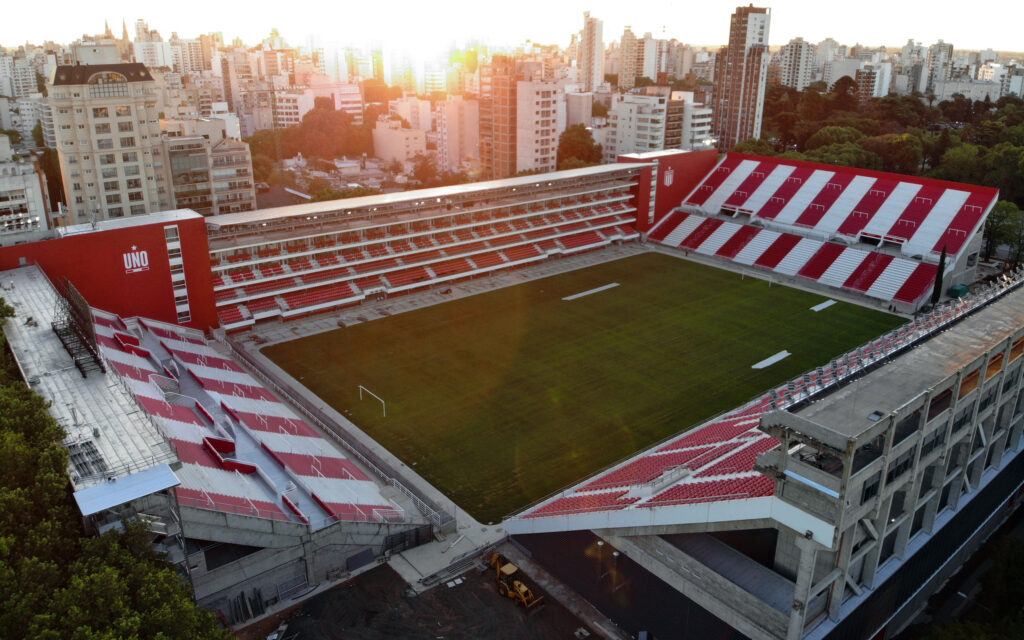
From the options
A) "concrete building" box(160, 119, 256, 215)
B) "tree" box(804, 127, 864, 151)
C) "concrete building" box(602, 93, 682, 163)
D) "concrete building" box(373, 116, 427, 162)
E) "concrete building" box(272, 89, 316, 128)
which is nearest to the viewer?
"concrete building" box(160, 119, 256, 215)

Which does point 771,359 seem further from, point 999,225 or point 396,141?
point 396,141

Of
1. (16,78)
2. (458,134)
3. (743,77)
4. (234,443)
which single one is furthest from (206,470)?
(16,78)

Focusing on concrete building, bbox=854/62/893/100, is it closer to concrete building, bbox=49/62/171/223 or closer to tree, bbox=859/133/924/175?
tree, bbox=859/133/924/175

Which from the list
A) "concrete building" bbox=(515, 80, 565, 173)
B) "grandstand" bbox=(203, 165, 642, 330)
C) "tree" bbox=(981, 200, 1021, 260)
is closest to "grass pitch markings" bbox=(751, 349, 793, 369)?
"grandstand" bbox=(203, 165, 642, 330)

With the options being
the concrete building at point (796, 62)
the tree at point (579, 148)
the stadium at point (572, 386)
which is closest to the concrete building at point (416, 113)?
the tree at point (579, 148)

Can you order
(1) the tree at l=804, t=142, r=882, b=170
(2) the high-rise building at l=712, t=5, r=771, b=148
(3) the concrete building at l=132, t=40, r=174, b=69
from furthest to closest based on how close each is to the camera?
1. (3) the concrete building at l=132, t=40, r=174, b=69
2. (2) the high-rise building at l=712, t=5, r=771, b=148
3. (1) the tree at l=804, t=142, r=882, b=170

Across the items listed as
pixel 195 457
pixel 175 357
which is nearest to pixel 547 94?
pixel 175 357
